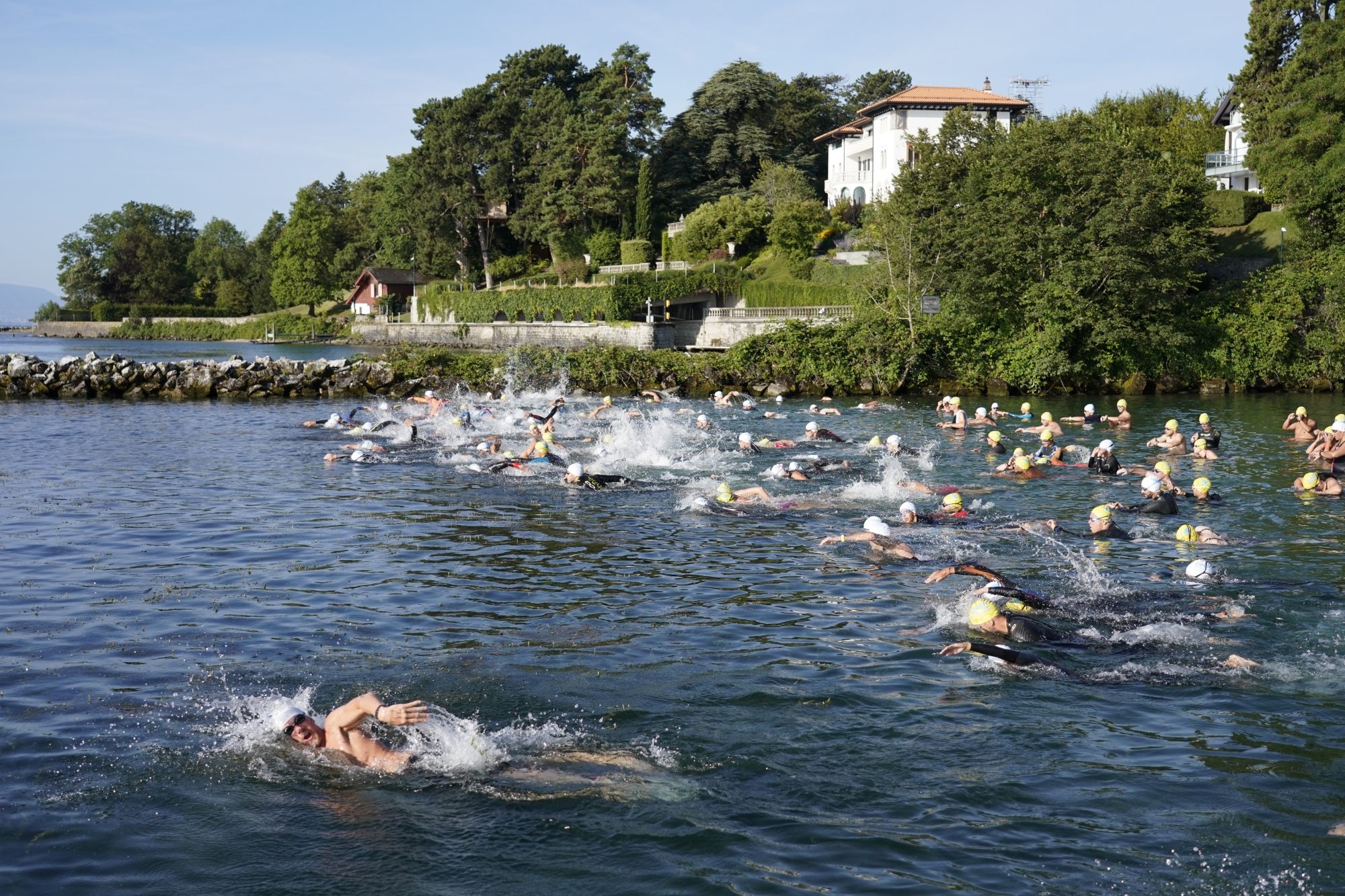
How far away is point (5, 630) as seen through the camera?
1205 centimetres

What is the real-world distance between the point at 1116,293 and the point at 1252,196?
19.7m

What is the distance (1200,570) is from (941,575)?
358 cm

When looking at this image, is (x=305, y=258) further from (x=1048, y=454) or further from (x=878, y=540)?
(x=878, y=540)

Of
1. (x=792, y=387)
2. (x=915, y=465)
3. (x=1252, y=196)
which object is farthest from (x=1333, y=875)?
(x=1252, y=196)

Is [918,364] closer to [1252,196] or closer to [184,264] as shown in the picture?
[1252,196]

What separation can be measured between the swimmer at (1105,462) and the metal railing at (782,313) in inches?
1023

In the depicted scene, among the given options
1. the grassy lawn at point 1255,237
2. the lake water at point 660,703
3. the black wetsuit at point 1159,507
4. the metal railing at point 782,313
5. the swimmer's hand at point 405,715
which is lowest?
the lake water at point 660,703

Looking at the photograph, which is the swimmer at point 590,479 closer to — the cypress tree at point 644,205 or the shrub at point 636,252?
the shrub at point 636,252

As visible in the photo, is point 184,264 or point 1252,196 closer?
point 1252,196

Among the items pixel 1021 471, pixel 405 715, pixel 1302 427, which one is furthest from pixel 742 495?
pixel 1302 427

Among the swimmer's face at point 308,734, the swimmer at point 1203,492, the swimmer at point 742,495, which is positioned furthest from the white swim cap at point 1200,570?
the swimmer's face at point 308,734

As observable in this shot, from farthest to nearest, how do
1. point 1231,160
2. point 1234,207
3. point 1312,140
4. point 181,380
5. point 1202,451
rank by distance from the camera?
point 1231,160
point 1234,207
point 181,380
point 1312,140
point 1202,451

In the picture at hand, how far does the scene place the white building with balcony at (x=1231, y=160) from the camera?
209 feet

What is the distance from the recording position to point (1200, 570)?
1359 cm
